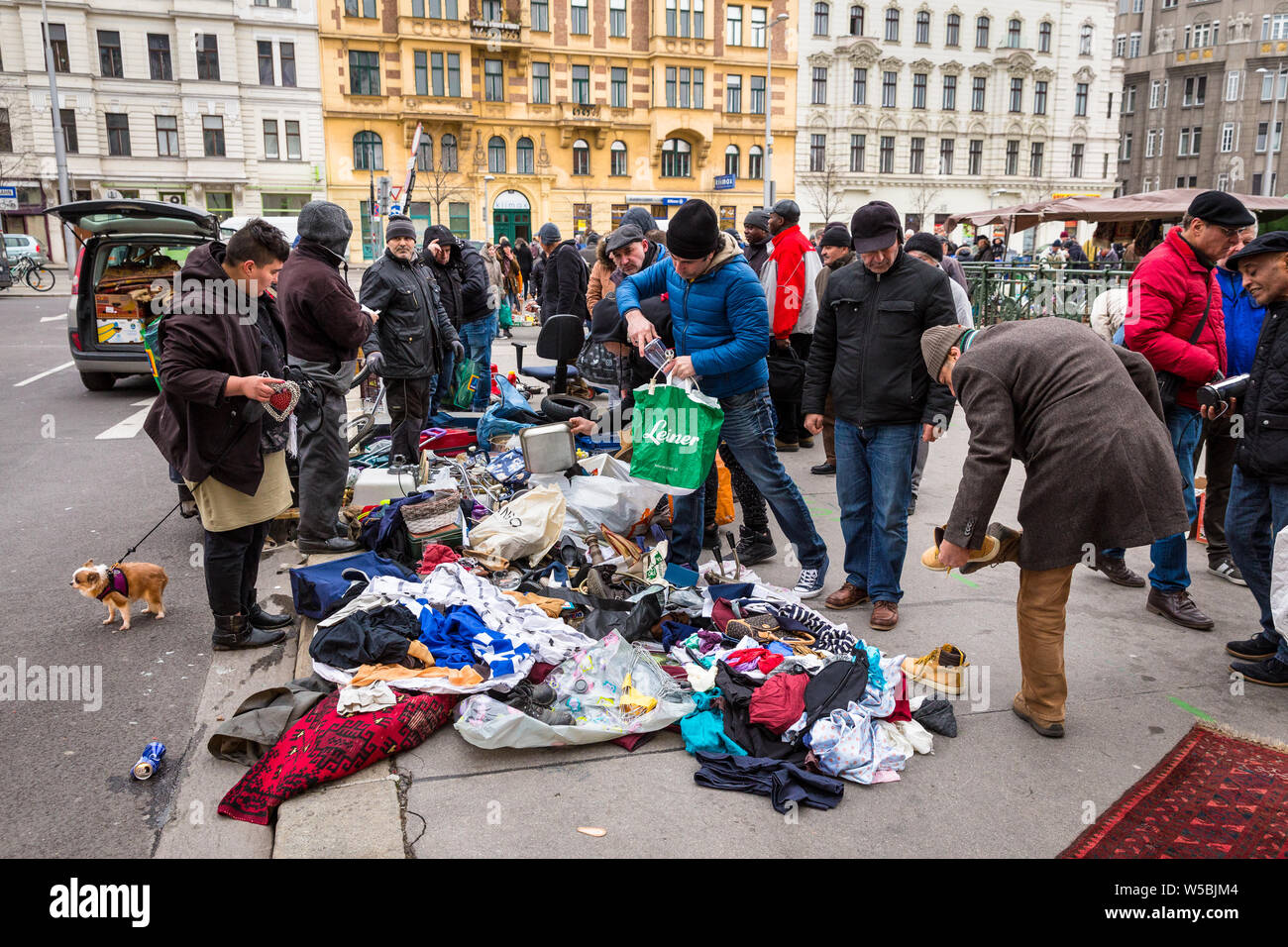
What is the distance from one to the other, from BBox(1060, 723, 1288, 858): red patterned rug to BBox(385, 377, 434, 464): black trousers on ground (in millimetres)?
5359

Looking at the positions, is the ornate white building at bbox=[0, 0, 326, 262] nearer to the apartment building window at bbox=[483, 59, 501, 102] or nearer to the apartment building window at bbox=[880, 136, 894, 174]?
the apartment building window at bbox=[483, 59, 501, 102]

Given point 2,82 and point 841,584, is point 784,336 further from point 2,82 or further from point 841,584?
point 2,82

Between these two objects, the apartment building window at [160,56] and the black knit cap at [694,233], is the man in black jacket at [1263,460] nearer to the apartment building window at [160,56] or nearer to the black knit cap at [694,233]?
the black knit cap at [694,233]

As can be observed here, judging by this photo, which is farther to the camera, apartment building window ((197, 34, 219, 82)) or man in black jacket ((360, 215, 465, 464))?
apartment building window ((197, 34, 219, 82))

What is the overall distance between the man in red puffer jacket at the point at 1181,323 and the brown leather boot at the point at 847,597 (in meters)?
1.49

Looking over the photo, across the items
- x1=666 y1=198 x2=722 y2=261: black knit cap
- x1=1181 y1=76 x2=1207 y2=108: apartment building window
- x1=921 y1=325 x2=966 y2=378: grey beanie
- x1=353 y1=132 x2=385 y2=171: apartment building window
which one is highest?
x1=1181 y1=76 x2=1207 y2=108: apartment building window

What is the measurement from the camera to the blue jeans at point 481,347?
9.43 metres

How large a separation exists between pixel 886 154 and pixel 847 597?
53.1 m

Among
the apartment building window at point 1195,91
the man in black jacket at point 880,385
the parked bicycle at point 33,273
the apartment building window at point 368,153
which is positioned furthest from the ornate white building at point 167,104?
the apartment building window at point 1195,91

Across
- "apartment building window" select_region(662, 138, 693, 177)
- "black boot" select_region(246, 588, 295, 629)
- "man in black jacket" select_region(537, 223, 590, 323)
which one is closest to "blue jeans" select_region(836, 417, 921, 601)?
"black boot" select_region(246, 588, 295, 629)

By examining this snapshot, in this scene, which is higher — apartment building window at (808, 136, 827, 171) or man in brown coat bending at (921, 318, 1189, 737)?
apartment building window at (808, 136, 827, 171)

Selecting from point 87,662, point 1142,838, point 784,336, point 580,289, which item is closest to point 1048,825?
point 1142,838

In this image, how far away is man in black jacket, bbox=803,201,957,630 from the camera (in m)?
4.41
